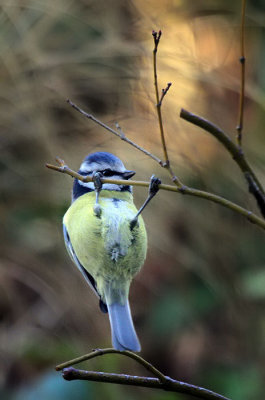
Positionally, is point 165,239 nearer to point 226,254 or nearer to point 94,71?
point 226,254

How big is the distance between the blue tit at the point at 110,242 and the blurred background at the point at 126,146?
1803 millimetres

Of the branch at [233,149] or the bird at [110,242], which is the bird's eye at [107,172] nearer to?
the bird at [110,242]

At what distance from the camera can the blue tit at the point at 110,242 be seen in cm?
156

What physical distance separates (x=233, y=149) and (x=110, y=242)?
2.00ft

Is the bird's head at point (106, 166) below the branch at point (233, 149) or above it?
above

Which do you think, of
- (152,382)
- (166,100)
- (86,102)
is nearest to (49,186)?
(86,102)

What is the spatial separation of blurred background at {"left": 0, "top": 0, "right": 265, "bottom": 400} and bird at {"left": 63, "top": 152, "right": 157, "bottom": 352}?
1808 millimetres

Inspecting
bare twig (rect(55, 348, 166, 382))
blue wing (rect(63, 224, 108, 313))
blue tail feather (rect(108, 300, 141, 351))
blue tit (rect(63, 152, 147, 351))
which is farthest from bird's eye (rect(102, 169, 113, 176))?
bare twig (rect(55, 348, 166, 382))

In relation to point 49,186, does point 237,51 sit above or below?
above

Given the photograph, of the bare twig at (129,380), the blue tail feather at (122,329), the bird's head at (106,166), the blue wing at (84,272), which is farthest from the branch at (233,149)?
the blue wing at (84,272)

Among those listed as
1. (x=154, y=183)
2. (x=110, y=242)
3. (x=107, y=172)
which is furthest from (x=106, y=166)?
(x=154, y=183)

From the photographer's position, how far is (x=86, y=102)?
12.4 ft

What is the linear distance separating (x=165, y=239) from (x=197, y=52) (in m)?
1.18

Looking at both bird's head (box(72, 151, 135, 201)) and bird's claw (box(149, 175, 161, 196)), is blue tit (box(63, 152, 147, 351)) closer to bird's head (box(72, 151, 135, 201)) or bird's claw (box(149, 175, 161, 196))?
bird's head (box(72, 151, 135, 201))
